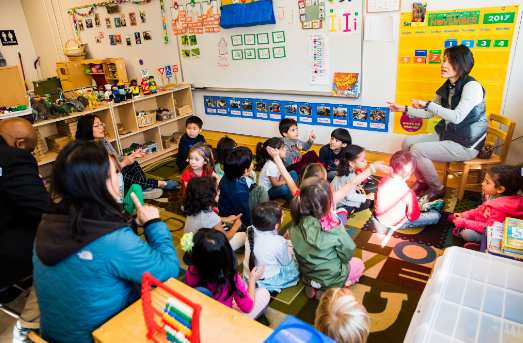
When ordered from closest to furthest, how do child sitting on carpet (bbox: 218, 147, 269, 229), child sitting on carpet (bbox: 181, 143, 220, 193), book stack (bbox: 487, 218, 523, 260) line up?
book stack (bbox: 487, 218, 523, 260)
child sitting on carpet (bbox: 218, 147, 269, 229)
child sitting on carpet (bbox: 181, 143, 220, 193)

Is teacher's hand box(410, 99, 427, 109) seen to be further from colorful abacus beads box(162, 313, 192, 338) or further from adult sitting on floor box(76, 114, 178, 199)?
colorful abacus beads box(162, 313, 192, 338)

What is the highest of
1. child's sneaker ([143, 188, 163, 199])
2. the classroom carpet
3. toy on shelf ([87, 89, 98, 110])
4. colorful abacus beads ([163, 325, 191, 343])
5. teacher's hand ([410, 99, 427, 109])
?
toy on shelf ([87, 89, 98, 110])

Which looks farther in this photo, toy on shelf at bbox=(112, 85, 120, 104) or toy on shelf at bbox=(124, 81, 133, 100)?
toy on shelf at bbox=(124, 81, 133, 100)

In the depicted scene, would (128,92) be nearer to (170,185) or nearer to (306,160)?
(170,185)

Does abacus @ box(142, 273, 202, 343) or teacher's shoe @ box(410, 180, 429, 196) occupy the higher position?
abacus @ box(142, 273, 202, 343)

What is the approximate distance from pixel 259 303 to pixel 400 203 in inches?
56.6

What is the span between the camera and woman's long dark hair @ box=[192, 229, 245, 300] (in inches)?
64.1

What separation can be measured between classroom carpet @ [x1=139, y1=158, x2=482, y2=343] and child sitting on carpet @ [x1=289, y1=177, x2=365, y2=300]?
8.0 inches

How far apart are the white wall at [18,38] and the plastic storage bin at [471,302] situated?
296 inches

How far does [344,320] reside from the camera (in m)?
1.25

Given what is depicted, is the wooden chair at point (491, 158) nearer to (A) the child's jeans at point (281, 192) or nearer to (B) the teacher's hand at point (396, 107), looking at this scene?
(B) the teacher's hand at point (396, 107)

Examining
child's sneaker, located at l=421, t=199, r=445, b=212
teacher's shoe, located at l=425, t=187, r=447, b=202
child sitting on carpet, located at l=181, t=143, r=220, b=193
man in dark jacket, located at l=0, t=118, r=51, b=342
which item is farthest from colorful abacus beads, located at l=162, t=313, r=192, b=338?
teacher's shoe, located at l=425, t=187, r=447, b=202

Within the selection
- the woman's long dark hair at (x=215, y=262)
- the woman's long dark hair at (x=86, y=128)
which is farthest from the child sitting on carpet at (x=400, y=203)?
the woman's long dark hair at (x=86, y=128)

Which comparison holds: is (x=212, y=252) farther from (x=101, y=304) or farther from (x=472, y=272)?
(x=472, y=272)
